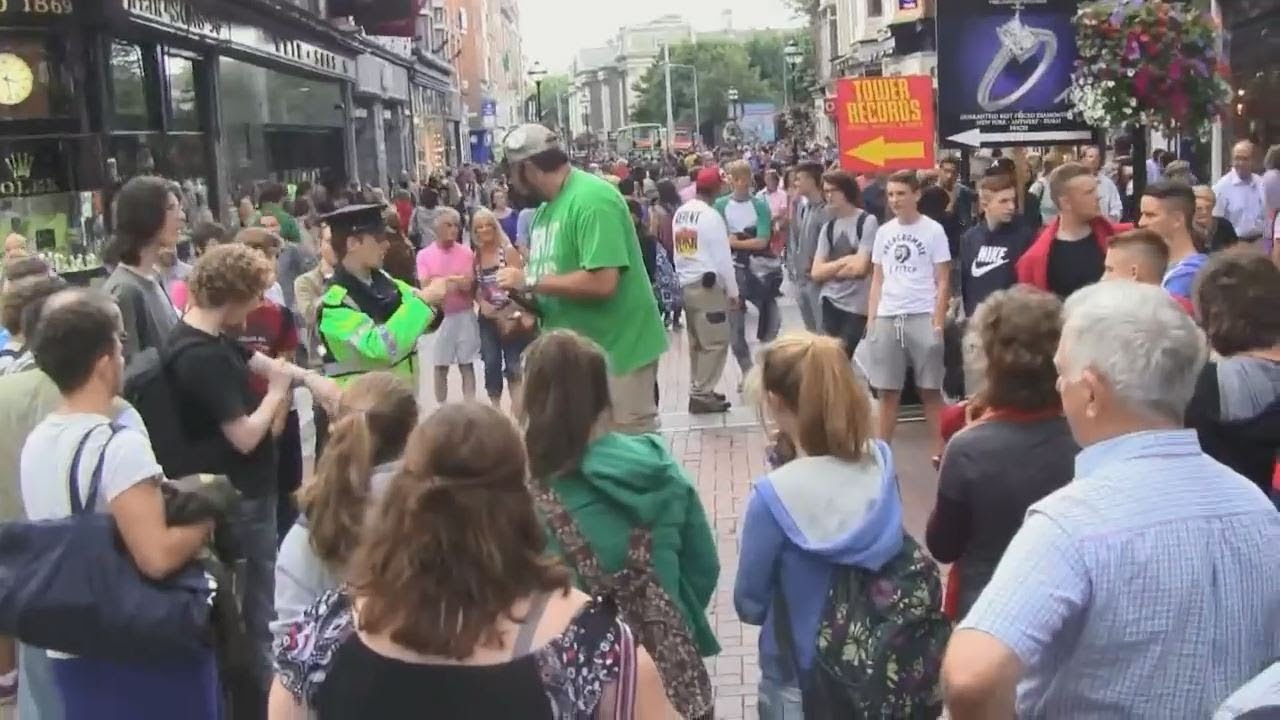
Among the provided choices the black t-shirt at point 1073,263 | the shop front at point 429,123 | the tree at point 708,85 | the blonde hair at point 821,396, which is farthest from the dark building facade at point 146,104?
the tree at point 708,85

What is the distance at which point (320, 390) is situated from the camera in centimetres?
526

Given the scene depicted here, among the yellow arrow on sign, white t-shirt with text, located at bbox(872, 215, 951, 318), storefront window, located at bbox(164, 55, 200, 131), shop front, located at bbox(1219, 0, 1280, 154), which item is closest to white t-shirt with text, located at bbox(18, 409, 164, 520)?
white t-shirt with text, located at bbox(872, 215, 951, 318)

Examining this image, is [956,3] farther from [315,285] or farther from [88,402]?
[88,402]

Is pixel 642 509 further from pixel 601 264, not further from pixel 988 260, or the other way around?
pixel 988 260

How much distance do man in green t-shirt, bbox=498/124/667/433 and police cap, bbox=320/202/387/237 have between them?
1.02 meters

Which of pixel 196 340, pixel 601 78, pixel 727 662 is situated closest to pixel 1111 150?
pixel 727 662

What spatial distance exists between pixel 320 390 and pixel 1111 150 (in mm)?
18581

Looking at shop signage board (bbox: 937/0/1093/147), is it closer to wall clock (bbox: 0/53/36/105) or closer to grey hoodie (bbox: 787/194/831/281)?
grey hoodie (bbox: 787/194/831/281)

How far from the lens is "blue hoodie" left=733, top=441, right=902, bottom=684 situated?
12.1 ft

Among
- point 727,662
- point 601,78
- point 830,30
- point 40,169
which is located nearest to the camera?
point 727,662

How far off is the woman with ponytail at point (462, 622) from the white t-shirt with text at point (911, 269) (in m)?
6.21

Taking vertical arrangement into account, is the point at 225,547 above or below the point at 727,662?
above

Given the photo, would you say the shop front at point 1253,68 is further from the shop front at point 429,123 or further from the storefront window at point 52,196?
the shop front at point 429,123

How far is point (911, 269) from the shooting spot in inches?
343
